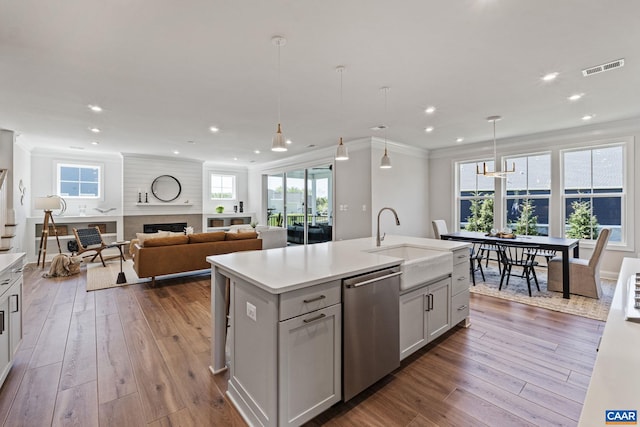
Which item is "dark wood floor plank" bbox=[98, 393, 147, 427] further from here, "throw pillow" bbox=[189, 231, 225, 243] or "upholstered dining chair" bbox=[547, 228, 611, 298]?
"upholstered dining chair" bbox=[547, 228, 611, 298]

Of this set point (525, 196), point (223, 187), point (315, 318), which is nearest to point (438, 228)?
point (525, 196)

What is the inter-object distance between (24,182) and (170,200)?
3012 mm

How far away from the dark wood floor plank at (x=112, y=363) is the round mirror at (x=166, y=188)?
5.75 m

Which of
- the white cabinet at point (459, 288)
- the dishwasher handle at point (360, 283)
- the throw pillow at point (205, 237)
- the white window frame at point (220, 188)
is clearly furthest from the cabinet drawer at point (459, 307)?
the white window frame at point (220, 188)

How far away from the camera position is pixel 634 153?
4785mm

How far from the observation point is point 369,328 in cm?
195

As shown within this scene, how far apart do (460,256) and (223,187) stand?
8409mm

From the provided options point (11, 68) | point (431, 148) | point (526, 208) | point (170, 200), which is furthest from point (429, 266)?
point (170, 200)

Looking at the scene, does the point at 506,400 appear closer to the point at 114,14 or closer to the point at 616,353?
the point at 616,353

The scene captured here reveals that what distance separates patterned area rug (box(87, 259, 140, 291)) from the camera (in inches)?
183

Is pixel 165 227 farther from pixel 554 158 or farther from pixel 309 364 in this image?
pixel 554 158

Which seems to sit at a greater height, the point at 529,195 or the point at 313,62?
the point at 313,62

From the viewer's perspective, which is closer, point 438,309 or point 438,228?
point 438,309

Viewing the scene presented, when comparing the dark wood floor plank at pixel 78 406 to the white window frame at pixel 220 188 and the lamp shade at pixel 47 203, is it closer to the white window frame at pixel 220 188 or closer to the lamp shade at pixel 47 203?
the lamp shade at pixel 47 203
